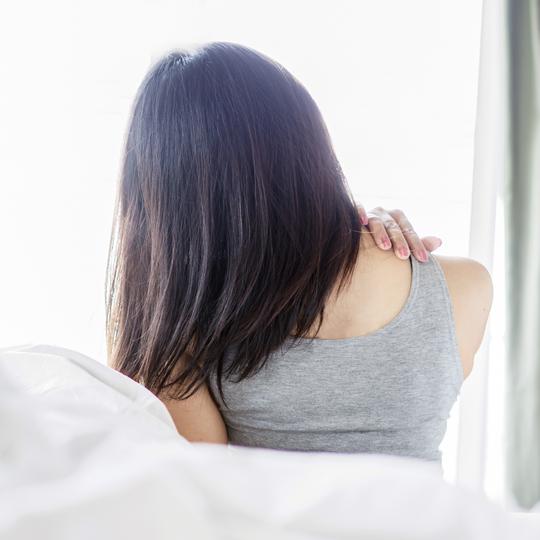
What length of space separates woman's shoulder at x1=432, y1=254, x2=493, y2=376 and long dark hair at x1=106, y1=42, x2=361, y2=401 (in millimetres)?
160

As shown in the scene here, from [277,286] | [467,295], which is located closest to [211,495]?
[277,286]

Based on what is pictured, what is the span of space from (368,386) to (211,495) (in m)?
0.73

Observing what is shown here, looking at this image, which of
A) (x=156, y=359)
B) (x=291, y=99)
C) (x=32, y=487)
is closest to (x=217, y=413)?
(x=156, y=359)

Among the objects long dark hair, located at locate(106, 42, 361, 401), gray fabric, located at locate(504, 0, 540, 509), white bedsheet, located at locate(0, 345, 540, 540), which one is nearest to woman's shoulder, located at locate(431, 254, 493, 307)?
long dark hair, located at locate(106, 42, 361, 401)

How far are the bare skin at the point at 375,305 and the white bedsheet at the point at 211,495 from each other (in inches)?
25.4

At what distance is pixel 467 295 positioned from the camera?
1068 mm

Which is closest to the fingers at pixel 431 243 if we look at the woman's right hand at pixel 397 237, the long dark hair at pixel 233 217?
the woman's right hand at pixel 397 237

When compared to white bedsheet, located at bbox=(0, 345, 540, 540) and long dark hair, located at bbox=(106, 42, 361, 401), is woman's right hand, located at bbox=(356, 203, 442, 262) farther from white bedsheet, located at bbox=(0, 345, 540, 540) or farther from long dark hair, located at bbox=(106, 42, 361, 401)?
white bedsheet, located at bbox=(0, 345, 540, 540)

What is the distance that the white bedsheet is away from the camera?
31 cm

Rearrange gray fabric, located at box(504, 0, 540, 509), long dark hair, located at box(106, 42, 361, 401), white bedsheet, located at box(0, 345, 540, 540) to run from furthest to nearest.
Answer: gray fabric, located at box(504, 0, 540, 509)
long dark hair, located at box(106, 42, 361, 401)
white bedsheet, located at box(0, 345, 540, 540)

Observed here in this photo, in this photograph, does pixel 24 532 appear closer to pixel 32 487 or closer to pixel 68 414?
pixel 32 487

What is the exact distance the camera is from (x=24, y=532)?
0.30 meters

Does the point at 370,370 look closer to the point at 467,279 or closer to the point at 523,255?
the point at 467,279

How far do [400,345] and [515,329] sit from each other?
117cm
